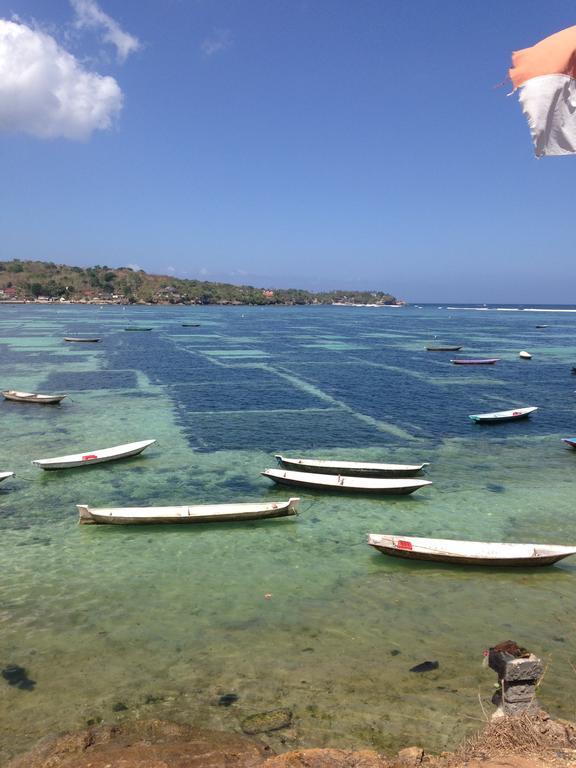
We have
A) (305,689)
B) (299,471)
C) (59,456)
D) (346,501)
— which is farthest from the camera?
(59,456)

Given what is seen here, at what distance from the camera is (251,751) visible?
1055 centimetres

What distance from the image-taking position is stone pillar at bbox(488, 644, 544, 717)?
9.74 meters

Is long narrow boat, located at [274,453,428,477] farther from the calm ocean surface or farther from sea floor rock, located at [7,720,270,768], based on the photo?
sea floor rock, located at [7,720,270,768]

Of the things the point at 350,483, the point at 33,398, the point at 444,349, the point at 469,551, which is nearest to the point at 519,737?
the point at 469,551

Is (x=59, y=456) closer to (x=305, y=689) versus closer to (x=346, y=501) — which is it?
(x=346, y=501)

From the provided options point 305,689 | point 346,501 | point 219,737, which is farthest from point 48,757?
point 346,501

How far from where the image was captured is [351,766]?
979cm

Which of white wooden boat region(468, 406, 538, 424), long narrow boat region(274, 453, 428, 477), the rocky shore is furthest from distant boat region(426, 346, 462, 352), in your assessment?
the rocky shore

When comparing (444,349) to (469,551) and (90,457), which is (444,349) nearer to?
(90,457)

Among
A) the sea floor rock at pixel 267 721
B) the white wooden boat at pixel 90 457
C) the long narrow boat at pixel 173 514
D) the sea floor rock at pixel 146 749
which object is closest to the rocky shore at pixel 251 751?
the sea floor rock at pixel 146 749

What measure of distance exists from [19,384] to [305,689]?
49.8m

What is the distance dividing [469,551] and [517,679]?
893cm

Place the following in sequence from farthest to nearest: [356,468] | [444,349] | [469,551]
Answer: [444,349], [356,468], [469,551]

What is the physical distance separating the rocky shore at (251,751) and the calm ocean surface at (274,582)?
0.60 meters
